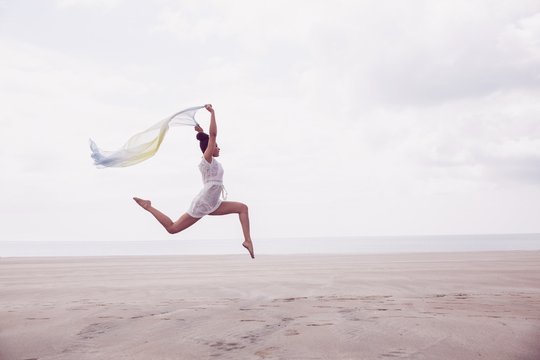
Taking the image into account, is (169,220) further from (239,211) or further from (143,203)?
(239,211)

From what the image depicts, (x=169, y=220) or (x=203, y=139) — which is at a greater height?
(x=203, y=139)

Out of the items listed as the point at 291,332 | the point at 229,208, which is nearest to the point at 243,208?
the point at 229,208

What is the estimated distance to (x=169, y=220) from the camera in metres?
8.45

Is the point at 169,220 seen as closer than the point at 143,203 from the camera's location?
Yes

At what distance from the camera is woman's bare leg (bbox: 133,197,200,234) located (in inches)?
321

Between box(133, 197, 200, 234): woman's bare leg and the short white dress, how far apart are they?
5.1 inches

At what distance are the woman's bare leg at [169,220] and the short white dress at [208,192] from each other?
13 centimetres

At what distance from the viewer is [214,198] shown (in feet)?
26.6

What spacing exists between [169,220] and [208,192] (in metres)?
0.91

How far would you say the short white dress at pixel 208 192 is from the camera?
805 cm

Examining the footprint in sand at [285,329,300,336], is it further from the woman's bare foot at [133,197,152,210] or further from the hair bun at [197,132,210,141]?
the woman's bare foot at [133,197,152,210]

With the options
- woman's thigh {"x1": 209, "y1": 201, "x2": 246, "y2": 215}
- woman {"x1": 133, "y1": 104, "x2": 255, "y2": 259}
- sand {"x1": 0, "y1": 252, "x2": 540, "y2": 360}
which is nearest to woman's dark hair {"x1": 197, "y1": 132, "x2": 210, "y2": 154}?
woman {"x1": 133, "y1": 104, "x2": 255, "y2": 259}

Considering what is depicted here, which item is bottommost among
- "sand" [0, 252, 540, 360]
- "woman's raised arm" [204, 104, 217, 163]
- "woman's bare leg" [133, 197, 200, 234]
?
"sand" [0, 252, 540, 360]

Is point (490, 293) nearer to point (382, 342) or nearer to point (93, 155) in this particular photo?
point (382, 342)
